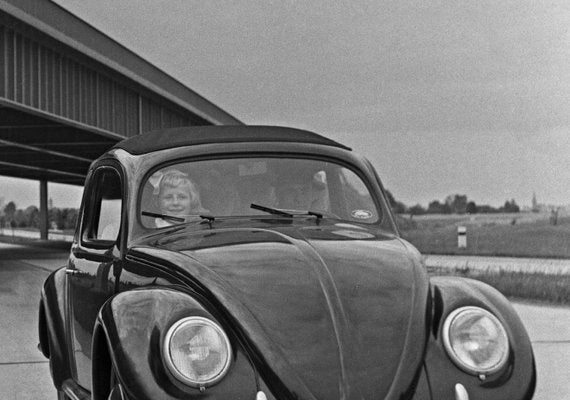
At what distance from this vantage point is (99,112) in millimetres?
28953

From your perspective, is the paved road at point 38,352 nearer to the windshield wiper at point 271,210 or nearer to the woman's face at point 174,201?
the woman's face at point 174,201

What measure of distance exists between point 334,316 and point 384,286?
1.14ft

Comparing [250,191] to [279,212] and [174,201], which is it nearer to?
[279,212]

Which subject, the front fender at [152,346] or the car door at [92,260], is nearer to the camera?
the front fender at [152,346]

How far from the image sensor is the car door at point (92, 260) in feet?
15.7

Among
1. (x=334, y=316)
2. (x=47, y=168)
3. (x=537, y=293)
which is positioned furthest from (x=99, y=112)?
(x=334, y=316)

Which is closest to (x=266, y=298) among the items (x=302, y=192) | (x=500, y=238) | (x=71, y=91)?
(x=302, y=192)

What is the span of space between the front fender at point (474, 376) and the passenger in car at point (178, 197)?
4.84 ft

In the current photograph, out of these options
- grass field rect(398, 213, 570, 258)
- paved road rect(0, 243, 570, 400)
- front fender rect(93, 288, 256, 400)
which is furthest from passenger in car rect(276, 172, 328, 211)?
grass field rect(398, 213, 570, 258)

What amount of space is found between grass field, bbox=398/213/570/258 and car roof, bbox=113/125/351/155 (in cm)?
1248

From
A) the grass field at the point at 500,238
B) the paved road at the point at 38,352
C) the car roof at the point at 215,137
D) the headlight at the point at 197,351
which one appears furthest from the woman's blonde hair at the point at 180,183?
the grass field at the point at 500,238

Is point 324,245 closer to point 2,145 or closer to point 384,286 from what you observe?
point 384,286

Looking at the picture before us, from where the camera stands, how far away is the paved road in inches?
256

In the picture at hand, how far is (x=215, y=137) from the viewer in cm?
503
